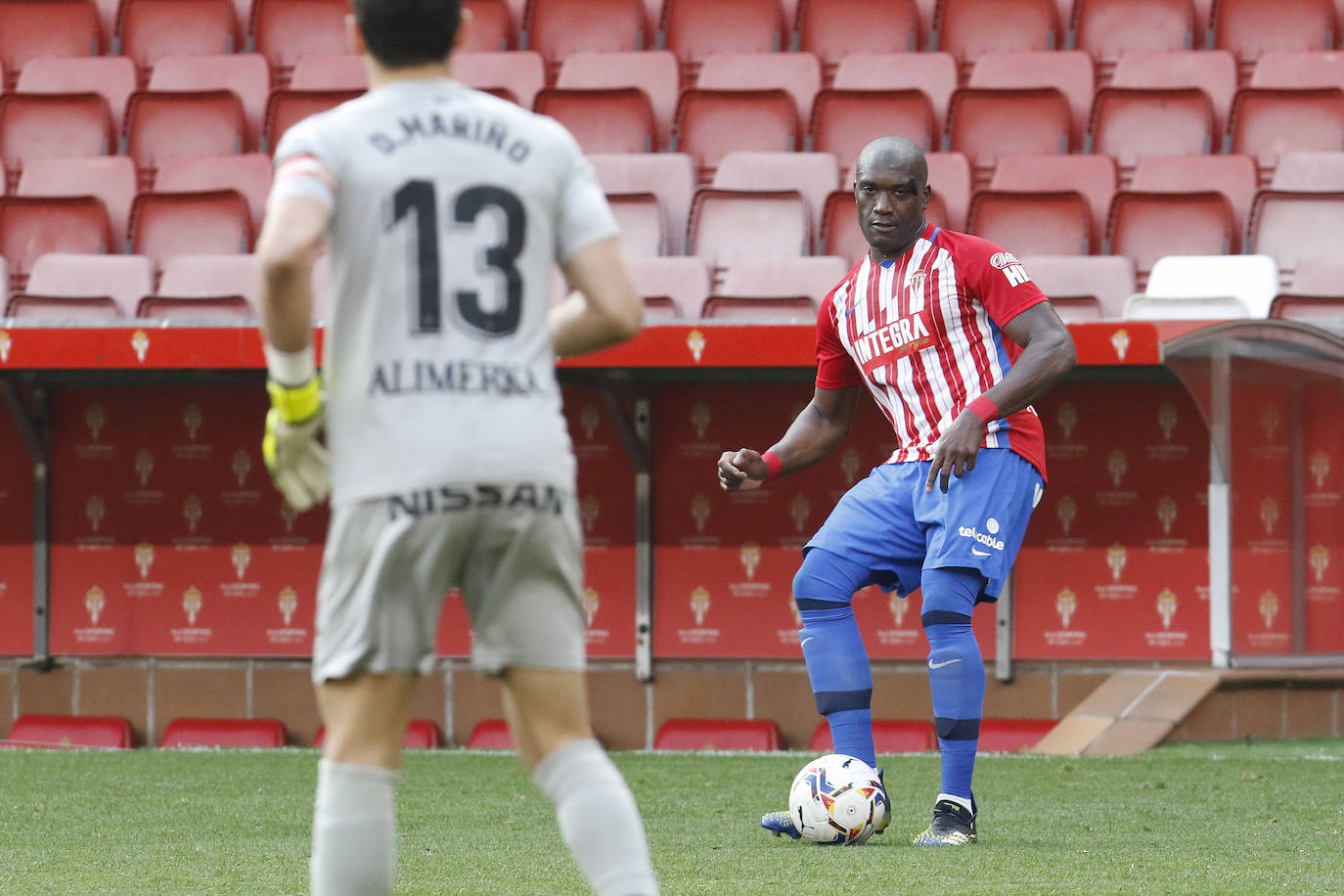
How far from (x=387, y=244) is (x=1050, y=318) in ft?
9.06

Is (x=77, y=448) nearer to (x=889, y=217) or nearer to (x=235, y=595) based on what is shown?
(x=235, y=595)

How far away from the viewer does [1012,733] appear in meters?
8.74

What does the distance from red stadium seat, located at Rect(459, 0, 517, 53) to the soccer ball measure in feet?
26.3

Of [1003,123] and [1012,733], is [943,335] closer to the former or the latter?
[1012,733]

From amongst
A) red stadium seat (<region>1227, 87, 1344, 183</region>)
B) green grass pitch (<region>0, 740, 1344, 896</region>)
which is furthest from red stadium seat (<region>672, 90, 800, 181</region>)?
green grass pitch (<region>0, 740, 1344, 896</region>)

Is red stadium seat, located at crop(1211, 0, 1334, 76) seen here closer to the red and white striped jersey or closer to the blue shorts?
the red and white striped jersey

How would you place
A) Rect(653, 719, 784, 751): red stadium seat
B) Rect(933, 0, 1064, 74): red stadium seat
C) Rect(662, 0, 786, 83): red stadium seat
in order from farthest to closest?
1. Rect(662, 0, 786, 83): red stadium seat
2. Rect(933, 0, 1064, 74): red stadium seat
3. Rect(653, 719, 784, 751): red stadium seat

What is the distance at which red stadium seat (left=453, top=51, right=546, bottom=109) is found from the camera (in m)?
11.4

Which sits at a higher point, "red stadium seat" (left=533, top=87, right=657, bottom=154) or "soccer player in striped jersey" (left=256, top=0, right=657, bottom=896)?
"red stadium seat" (left=533, top=87, right=657, bottom=154)

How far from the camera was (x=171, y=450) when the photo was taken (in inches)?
375

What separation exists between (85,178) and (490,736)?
13.8 ft

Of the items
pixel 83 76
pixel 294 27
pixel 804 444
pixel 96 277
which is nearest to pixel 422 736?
pixel 96 277

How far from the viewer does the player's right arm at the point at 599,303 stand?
2.87 m

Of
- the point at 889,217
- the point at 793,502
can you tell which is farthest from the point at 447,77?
the point at 793,502
